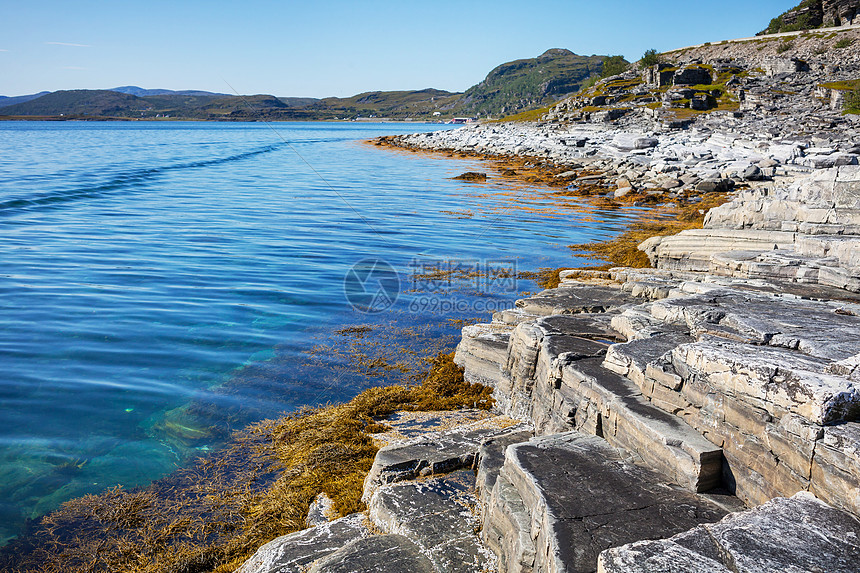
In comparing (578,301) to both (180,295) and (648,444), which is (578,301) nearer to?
(648,444)

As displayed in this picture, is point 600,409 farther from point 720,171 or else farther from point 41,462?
point 720,171

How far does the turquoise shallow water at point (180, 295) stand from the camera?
7668 millimetres

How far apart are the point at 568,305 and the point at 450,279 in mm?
A: 6064

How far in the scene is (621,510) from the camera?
162 inches

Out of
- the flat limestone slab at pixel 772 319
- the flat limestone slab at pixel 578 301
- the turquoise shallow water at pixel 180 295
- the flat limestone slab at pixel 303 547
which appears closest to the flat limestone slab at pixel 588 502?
the flat limestone slab at pixel 303 547

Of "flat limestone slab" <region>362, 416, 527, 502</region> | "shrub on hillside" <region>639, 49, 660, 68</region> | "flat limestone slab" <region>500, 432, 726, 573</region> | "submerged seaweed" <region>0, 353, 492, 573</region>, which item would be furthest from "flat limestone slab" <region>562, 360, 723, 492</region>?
"shrub on hillside" <region>639, 49, 660, 68</region>

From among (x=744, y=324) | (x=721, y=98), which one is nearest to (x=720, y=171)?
(x=744, y=324)

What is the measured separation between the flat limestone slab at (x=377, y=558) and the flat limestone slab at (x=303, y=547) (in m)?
0.24

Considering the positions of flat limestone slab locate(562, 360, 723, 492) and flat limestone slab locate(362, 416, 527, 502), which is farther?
flat limestone slab locate(362, 416, 527, 502)

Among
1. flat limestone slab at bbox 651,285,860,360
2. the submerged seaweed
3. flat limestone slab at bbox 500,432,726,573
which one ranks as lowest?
the submerged seaweed

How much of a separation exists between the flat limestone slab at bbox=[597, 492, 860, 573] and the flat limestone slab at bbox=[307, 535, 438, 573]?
1.59 m

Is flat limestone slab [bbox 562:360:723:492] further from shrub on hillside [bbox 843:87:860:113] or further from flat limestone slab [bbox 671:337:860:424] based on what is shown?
shrub on hillside [bbox 843:87:860:113]

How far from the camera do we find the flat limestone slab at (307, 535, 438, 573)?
4191 millimetres

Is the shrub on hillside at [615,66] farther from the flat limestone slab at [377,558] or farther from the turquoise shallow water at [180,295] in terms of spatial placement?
the flat limestone slab at [377,558]
